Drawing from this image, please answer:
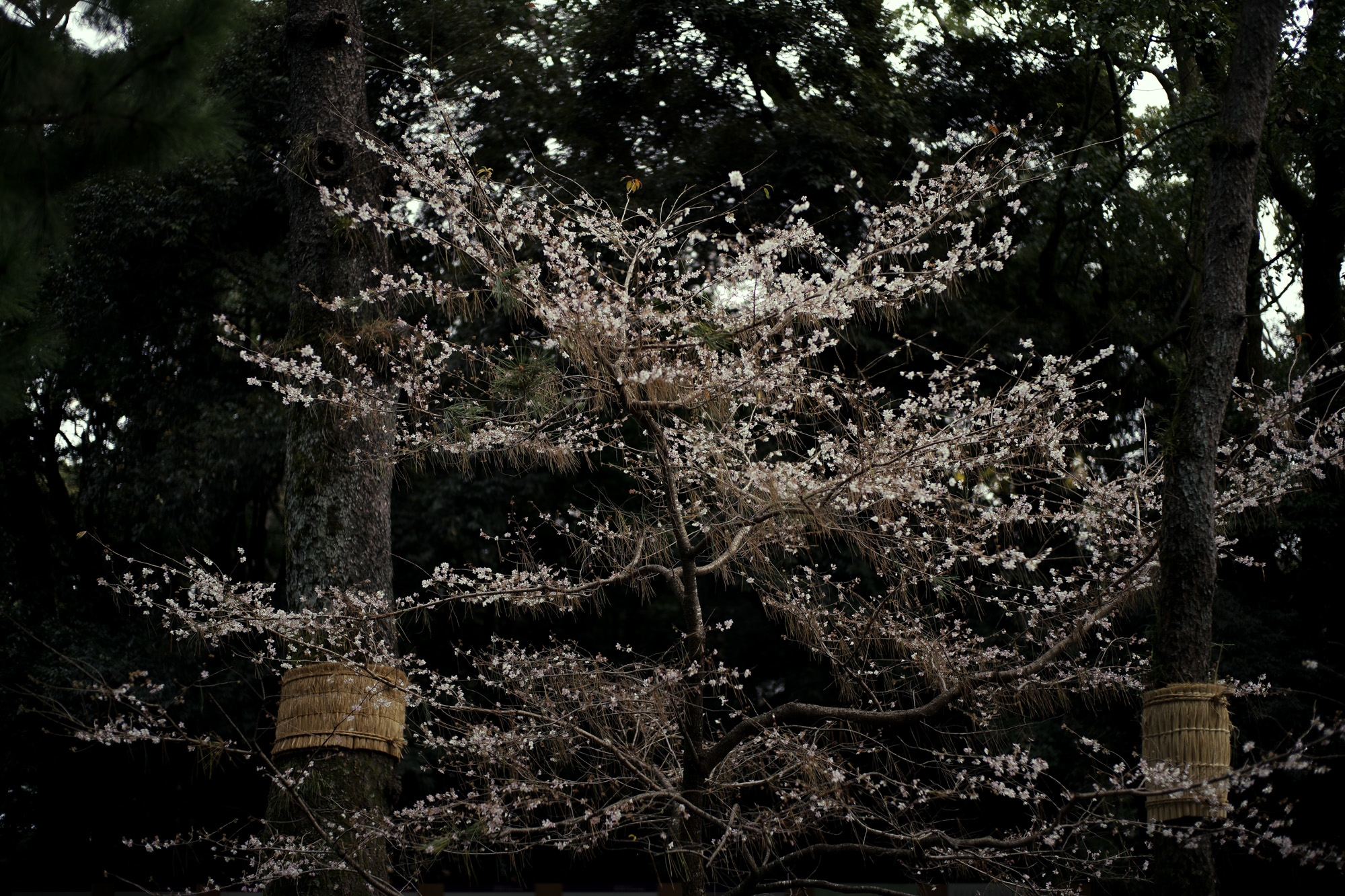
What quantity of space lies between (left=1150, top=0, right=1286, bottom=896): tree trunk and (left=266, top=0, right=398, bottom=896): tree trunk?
2.29 meters

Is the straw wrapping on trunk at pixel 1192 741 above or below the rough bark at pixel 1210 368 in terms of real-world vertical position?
below

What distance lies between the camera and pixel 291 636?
2.91 meters

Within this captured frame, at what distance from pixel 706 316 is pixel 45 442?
25.6 feet

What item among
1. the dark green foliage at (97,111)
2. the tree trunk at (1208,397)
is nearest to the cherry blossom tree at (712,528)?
the tree trunk at (1208,397)

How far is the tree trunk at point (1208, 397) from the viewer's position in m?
2.83

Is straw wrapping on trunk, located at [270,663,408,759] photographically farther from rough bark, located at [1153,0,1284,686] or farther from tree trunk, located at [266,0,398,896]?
rough bark, located at [1153,0,1284,686]

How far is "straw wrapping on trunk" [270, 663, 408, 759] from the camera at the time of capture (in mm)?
2844

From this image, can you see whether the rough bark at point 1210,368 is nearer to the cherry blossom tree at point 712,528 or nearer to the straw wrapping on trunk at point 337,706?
the cherry blossom tree at point 712,528

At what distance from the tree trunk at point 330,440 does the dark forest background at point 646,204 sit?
8.84 feet

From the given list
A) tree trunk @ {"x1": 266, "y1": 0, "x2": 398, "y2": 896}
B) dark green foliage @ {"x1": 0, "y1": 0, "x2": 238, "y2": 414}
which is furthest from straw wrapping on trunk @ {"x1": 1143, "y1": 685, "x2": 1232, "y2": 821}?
dark green foliage @ {"x1": 0, "y1": 0, "x2": 238, "y2": 414}

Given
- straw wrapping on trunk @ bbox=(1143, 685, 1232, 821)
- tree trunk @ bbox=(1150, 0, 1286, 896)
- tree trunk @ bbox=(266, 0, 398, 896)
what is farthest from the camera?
tree trunk @ bbox=(266, 0, 398, 896)

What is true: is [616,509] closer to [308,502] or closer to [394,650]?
[394,650]

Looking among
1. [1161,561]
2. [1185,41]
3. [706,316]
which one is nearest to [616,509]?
[706,316]

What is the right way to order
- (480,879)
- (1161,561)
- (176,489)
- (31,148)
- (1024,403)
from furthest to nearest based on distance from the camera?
(480,879)
(176,489)
(1024,403)
(1161,561)
(31,148)
